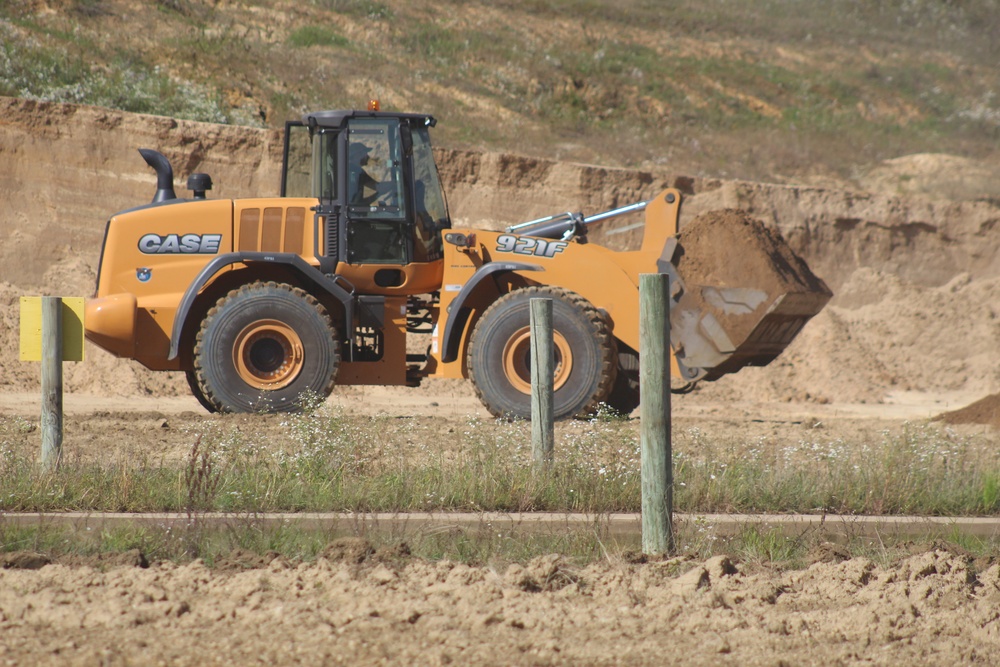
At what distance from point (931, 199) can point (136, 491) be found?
60.8ft

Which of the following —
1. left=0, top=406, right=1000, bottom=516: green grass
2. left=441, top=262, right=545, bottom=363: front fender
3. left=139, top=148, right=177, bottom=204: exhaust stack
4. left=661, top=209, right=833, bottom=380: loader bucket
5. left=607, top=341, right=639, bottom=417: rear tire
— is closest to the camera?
left=0, top=406, right=1000, bottom=516: green grass

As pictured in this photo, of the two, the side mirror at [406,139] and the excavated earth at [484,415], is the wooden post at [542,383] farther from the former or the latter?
the side mirror at [406,139]

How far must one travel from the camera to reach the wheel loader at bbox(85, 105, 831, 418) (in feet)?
34.9

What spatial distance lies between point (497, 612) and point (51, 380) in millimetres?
3519

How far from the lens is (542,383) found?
7.48 m

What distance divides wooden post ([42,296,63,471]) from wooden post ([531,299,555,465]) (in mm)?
2931

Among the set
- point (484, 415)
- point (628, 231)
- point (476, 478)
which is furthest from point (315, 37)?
point (476, 478)

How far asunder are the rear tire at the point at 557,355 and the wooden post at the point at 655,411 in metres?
4.57

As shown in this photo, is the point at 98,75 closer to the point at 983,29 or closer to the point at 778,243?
the point at 778,243

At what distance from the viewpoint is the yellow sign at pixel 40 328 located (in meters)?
6.96

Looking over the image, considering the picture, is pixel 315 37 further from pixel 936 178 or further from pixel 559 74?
pixel 936 178

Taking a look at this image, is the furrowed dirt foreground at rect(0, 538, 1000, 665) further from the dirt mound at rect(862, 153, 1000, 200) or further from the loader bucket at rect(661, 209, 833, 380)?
the dirt mound at rect(862, 153, 1000, 200)

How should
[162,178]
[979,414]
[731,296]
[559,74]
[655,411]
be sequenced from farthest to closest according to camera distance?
[559,74], [979,414], [162,178], [731,296], [655,411]

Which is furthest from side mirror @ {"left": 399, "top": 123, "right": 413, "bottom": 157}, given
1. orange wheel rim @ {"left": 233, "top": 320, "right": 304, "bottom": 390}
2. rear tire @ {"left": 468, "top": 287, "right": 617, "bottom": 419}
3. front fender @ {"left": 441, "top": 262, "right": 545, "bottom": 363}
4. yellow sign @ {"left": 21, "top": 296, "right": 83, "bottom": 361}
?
yellow sign @ {"left": 21, "top": 296, "right": 83, "bottom": 361}
